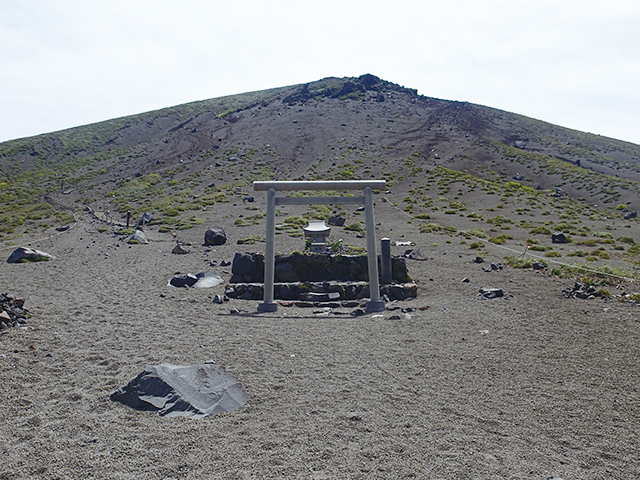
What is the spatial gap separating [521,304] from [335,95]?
8366 centimetres

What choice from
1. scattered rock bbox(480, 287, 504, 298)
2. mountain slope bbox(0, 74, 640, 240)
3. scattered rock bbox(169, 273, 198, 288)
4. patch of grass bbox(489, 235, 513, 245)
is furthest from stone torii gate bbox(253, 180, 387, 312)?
mountain slope bbox(0, 74, 640, 240)

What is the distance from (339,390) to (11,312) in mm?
5517

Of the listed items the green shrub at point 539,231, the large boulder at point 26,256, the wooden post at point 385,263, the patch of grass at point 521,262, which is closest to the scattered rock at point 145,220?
the large boulder at point 26,256

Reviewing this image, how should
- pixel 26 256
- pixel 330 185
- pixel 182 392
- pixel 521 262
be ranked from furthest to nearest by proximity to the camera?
pixel 26 256 < pixel 521 262 < pixel 330 185 < pixel 182 392

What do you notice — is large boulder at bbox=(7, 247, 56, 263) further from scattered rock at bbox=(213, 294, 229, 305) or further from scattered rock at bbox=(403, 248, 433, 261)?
scattered rock at bbox=(403, 248, 433, 261)

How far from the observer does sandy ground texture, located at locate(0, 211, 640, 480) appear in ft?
11.9

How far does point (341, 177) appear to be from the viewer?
4778cm

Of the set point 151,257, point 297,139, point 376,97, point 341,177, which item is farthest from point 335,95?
point 151,257

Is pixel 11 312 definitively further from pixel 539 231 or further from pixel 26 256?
pixel 539 231

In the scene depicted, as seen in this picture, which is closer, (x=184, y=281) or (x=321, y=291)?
(x=321, y=291)

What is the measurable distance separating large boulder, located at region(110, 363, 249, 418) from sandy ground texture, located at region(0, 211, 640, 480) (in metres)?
0.14

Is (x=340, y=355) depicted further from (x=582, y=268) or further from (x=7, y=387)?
(x=582, y=268)

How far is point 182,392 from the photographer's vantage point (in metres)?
4.75

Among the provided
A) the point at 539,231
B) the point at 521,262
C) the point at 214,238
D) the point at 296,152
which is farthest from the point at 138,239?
the point at 296,152
